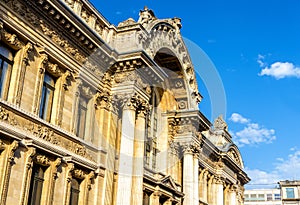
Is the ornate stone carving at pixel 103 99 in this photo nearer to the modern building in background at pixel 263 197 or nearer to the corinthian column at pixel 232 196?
the corinthian column at pixel 232 196

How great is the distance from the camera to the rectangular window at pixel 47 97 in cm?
1636

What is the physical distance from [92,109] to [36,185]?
15.4ft

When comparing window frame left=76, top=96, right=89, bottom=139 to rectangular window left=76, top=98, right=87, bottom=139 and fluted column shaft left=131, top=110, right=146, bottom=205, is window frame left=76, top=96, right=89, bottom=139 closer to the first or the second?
rectangular window left=76, top=98, right=87, bottom=139

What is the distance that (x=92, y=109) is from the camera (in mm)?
18984

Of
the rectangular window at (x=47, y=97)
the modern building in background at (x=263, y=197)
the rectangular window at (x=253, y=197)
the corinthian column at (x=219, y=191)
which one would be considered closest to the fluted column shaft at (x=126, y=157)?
the rectangular window at (x=47, y=97)

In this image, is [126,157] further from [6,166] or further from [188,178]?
[188,178]

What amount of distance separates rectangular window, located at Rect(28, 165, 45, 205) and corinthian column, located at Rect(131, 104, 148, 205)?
439 cm

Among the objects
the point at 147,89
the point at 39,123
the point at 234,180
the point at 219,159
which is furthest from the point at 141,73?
the point at 234,180

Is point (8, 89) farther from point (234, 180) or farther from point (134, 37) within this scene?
point (234, 180)

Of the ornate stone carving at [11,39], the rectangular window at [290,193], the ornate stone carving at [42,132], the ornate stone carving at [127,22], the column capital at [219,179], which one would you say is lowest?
the ornate stone carving at [42,132]

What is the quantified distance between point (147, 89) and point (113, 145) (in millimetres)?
3236

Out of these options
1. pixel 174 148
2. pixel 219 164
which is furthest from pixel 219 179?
pixel 174 148

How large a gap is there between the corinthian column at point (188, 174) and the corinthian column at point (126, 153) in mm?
7314

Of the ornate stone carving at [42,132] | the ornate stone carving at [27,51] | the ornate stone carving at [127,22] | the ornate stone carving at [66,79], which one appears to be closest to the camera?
the ornate stone carving at [42,132]
